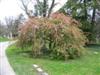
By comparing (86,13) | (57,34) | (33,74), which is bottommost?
(33,74)

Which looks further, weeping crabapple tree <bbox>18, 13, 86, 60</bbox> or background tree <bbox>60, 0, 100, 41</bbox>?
background tree <bbox>60, 0, 100, 41</bbox>

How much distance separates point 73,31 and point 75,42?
2.05ft

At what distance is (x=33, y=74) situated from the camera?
29.2 ft

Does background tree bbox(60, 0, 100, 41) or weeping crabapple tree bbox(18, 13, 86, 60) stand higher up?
background tree bbox(60, 0, 100, 41)

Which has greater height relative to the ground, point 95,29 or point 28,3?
point 28,3

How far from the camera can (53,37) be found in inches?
554

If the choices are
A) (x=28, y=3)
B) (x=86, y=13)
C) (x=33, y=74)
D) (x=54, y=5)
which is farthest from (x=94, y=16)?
(x=33, y=74)

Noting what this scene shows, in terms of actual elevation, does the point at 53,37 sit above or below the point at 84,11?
below

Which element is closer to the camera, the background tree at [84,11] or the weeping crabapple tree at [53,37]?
the weeping crabapple tree at [53,37]

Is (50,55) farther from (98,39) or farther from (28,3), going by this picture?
(28,3)

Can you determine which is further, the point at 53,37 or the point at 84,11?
the point at 84,11

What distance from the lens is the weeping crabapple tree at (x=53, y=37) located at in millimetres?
13396

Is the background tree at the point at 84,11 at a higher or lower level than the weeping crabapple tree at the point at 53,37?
higher

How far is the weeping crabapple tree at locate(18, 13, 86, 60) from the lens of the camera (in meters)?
13.4
